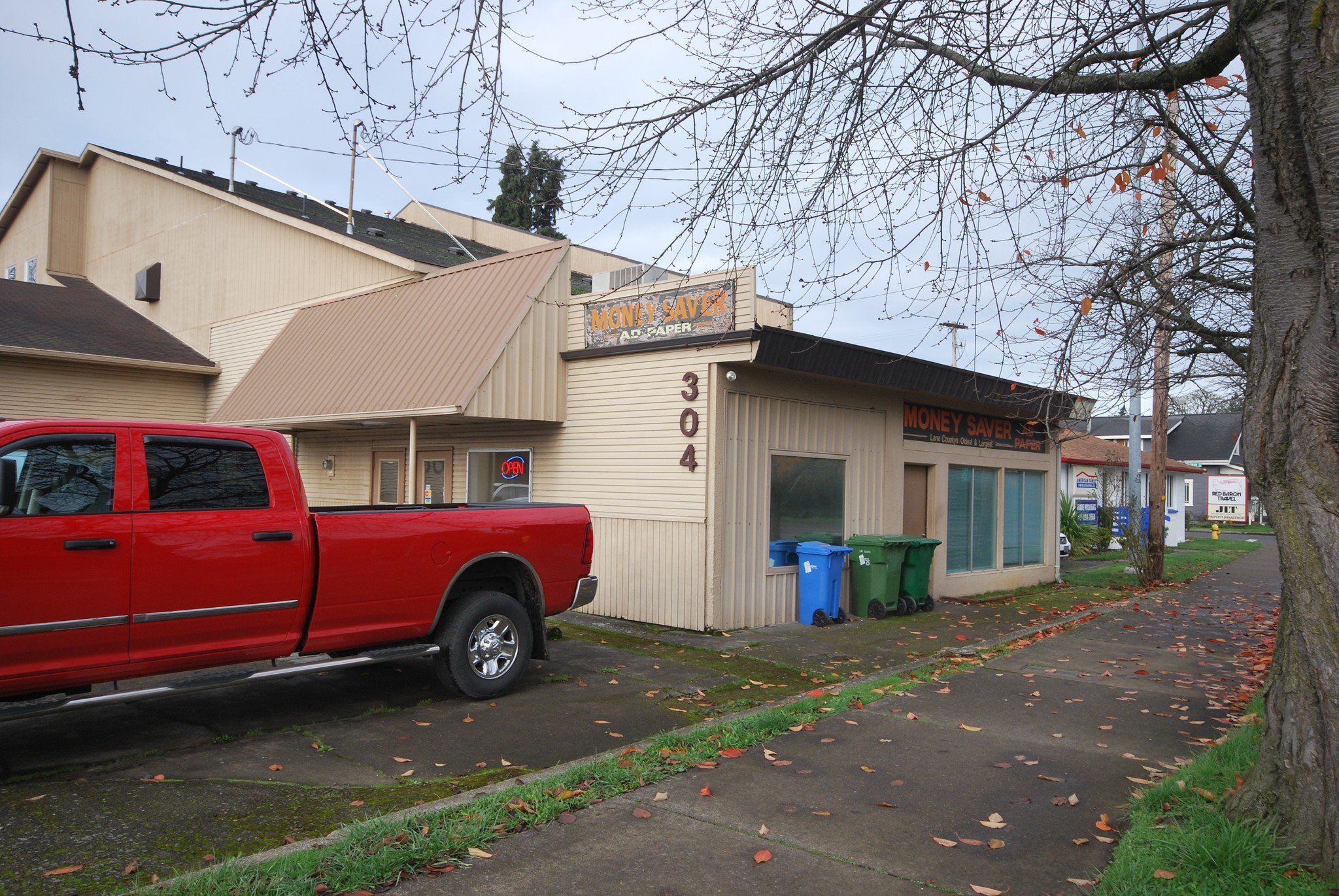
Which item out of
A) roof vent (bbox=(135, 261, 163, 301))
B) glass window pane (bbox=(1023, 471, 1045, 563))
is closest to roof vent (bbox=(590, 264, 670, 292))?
glass window pane (bbox=(1023, 471, 1045, 563))

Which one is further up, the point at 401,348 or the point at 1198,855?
the point at 401,348

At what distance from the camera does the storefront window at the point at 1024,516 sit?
720 inches

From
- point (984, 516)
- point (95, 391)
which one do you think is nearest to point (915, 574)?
point (984, 516)

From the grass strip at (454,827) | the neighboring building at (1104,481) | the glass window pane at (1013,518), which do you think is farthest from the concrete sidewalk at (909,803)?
the neighboring building at (1104,481)

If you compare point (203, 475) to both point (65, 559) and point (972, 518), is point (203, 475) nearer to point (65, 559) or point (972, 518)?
point (65, 559)

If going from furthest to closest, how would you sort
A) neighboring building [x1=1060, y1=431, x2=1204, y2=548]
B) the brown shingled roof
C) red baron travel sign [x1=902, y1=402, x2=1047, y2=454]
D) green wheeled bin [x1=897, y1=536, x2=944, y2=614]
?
neighboring building [x1=1060, y1=431, x2=1204, y2=548] < the brown shingled roof < red baron travel sign [x1=902, y1=402, x2=1047, y2=454] < green wheeled bin [x1=897, y1=536, x2=944, y2=614]

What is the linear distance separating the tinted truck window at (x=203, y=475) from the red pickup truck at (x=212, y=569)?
0.01 metres

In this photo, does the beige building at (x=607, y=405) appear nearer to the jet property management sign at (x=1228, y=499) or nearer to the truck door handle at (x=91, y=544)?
the truck door handle at (x=91, y=544)

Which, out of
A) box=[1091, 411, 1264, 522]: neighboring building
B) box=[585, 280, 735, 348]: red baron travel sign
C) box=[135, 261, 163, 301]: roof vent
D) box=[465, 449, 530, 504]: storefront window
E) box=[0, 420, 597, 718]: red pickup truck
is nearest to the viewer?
box=[0, 420, 597, 718]: red pickup truck

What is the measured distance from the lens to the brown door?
51.5ft

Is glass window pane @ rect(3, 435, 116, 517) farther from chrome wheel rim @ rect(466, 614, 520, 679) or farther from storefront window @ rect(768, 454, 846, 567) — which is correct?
storefront window @ rect(768, 454, 846, 567)

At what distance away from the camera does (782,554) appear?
12.9 metres

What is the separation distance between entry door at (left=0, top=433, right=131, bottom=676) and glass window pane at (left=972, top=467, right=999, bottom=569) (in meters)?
14.2

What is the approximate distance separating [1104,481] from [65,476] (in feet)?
106
